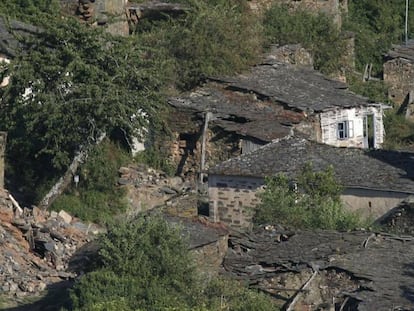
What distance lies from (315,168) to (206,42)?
834 cm

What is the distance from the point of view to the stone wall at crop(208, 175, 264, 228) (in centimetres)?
3181

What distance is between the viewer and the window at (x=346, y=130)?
38156 mm

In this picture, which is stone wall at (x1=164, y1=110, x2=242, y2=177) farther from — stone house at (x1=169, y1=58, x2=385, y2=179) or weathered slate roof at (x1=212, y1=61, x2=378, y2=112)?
weathered slate roof at (x1=212, y1=61, x2=378, y2=112)

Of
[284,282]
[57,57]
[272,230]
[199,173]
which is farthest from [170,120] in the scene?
[284,282]

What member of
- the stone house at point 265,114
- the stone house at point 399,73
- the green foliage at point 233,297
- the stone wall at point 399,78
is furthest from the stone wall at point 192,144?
the green foliage at point 233,297

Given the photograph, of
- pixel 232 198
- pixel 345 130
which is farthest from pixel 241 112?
pixel 232 198

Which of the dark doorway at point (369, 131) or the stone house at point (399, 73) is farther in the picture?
the stone house at point (399, 73)

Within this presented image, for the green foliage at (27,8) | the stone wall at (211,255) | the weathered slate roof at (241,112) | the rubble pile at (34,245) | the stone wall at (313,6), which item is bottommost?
the rubble pile at (34,245)

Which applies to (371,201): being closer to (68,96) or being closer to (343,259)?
(343,259)

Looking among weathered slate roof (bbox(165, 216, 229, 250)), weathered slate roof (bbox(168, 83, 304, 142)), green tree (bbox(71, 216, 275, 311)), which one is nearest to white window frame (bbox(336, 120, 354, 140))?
weathered slate roof (bbox(168, 83, 304, 142))

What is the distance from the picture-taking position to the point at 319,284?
24.4 metres

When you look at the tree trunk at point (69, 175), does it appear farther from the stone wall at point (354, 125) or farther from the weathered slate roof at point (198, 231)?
the weathered slate roof at point (198, 231)

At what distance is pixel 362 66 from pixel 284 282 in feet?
79.4

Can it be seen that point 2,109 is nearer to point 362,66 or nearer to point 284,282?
point 284,282
